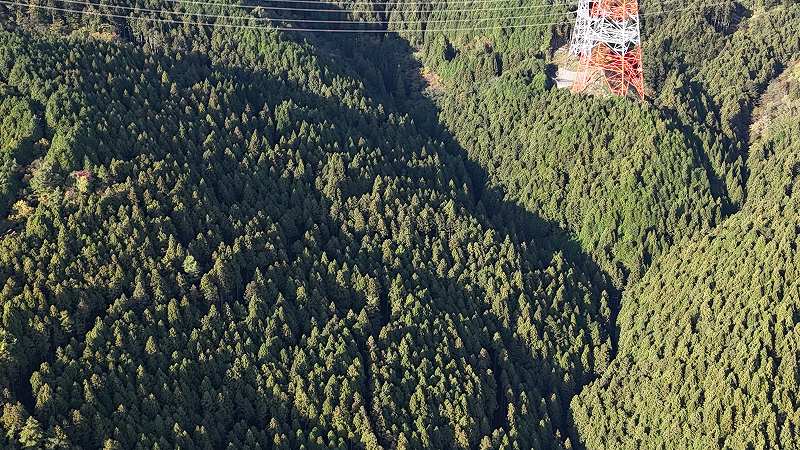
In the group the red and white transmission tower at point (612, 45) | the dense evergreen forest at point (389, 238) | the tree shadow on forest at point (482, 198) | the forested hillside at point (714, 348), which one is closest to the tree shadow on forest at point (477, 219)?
the tree shadow on forest at point (482, 198)

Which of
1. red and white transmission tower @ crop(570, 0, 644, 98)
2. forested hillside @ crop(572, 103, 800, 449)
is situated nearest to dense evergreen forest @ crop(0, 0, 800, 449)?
forested hillside @ crop(572, 103, 800, 449)

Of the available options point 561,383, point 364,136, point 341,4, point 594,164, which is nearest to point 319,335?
point 561,383

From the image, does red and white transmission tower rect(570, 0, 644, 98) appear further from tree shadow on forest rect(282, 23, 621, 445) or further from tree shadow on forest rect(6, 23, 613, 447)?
tree shadow on forest rect(6, 23, 613, 447)

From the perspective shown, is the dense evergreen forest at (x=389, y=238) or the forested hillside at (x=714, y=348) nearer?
the dense evergreen forest at (x=389, y=238)

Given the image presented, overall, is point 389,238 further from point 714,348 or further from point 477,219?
point 714,348

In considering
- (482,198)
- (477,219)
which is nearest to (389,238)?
(477,219)

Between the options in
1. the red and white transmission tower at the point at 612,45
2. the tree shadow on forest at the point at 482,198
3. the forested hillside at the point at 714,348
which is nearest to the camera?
the forested hillside at the point at 714,348

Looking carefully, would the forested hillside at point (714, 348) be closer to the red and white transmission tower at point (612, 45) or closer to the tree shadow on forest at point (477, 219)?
the tree shadow on forest at point (477, 219)

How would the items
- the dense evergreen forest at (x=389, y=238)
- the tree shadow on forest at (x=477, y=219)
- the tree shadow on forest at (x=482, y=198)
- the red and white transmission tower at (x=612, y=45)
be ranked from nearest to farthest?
the dense evergreen forest at (x=389, y=238)
the tree shadow on forest at (x=477, y=219)
the tree shadow on forest at (x=482, y=198)
the red and white transmission tower at (x=612, y=45)
